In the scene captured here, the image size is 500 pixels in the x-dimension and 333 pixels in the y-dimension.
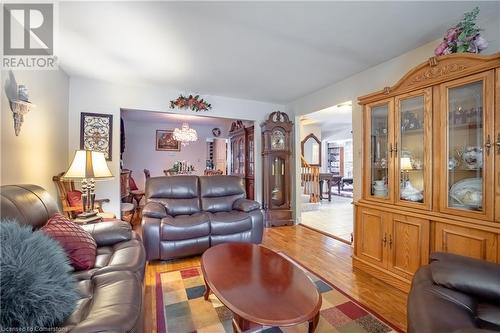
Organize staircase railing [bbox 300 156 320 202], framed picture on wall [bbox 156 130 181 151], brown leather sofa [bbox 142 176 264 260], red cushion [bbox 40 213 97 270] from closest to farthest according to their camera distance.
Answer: red cushion [bbox 40 213 97 270] → brown leather sofa [bbox 142 176 264 260] → staircase railing [bbox 300 156 320 202] → framed picture on wall [bbox 156 130 181 151]

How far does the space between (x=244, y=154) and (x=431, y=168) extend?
362cm

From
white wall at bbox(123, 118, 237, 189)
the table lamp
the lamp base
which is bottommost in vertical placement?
the lamp base

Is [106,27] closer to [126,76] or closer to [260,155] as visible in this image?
[126,76]

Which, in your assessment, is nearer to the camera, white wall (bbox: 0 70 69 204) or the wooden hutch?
white wall (bbox: 0 70 69 204)

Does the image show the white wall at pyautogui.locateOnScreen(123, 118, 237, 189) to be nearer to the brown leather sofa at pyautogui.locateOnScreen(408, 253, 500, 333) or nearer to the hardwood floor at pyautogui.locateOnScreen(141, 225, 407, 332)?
the hardwood floor at pyautogui.locateOnScreen(141, 225, 407, 332)

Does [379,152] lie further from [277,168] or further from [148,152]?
[148,152]

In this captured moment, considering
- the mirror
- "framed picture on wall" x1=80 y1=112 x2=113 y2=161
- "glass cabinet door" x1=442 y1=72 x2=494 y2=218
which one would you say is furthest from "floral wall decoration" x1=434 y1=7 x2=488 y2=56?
the mirror

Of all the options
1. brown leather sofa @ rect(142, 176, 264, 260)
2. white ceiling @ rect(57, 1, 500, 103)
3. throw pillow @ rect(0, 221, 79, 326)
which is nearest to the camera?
throw pillow @ rect(0, 221, 79, 326)

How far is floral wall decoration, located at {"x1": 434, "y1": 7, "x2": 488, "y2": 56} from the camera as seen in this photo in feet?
5.71

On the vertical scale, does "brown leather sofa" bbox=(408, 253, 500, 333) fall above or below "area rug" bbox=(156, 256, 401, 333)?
above

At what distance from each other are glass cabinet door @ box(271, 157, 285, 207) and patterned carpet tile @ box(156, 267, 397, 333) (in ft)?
7.65

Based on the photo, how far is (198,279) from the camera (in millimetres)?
2291

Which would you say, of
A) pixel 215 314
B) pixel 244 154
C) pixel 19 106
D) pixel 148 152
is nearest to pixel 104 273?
pixel 215 314

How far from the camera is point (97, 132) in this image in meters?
3.46
